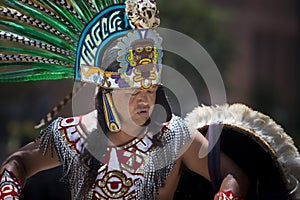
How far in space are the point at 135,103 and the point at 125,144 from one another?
0.27 m

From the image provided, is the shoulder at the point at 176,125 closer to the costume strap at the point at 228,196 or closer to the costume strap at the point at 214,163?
the costume strap at the point at 214,163

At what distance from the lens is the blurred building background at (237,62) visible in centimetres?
1153

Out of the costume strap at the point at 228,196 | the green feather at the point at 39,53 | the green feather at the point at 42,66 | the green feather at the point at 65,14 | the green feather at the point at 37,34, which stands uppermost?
the green feather at the point at 65,14

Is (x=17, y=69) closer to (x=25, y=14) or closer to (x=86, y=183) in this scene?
(x=25, y=14)

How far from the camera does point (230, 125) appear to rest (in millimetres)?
4336

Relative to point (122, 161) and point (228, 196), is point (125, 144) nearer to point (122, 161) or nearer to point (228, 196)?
point (122, 161)

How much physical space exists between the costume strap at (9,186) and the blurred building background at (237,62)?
8.17 feet

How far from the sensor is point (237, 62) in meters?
17.1

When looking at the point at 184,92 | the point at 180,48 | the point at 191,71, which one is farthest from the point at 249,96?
the point at 184,92

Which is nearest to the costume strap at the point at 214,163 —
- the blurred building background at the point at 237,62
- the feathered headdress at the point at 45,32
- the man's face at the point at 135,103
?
the man's face at the point at 135,103

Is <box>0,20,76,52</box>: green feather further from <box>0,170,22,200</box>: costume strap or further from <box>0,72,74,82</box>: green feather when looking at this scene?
<box>0,170,22,200</box>: costume strap

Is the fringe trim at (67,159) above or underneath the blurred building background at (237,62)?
underneath

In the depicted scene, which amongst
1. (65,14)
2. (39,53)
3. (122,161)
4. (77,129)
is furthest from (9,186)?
(65,14)

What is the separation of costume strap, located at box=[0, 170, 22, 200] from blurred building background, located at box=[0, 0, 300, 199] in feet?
8.17
